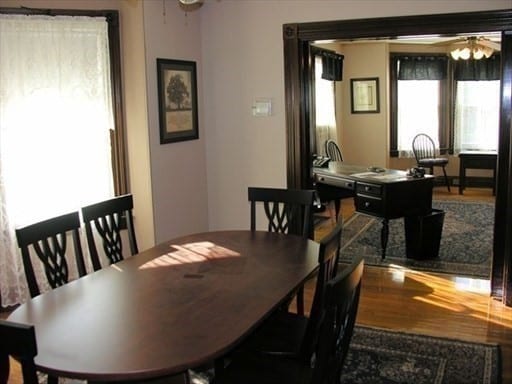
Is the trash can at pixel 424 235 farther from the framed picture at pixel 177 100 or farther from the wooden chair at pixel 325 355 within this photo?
the wooden chair at pixel 325 355

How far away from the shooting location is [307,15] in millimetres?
4293

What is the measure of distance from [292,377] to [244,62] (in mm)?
2997

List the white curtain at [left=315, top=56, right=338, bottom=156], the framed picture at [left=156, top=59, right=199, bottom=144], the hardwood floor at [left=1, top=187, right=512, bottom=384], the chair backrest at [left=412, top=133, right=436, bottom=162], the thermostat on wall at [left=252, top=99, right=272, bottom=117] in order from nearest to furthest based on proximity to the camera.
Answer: the hardwood floor at [left=1, top=187, right=512, bottom=384] → the framed picture at [left=156, top=59, right=199, bottom=144] → the thermostat on wall at [left=252, top=99, right=272, bottom=117] → the white curtain at [left=315, top=56, right=338, bottom=156] → the chair backrest at [left=412, top=133, right=436, bottom=162]

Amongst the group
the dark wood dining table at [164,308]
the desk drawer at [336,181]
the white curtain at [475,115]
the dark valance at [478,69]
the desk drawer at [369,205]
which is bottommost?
the desk drawer at [369,205]

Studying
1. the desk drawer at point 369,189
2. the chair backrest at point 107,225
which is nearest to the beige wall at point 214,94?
the chair backrest at point 107,225

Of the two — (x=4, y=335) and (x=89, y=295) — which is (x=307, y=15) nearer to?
(x=89, y=295)

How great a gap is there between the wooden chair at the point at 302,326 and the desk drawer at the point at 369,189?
8.40ft

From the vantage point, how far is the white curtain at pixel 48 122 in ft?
12.4

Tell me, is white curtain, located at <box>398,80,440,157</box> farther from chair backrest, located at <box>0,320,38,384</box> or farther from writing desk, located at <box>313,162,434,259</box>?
chair backrest, located at <box>0,320,38,384</box>

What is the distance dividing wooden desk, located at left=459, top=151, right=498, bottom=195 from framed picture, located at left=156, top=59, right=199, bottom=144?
541cm

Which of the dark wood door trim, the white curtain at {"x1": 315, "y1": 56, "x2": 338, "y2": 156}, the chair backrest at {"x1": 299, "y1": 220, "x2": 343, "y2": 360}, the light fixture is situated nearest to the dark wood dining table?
the chair backrest at {"x1": 299, "y1": 220, "x2": 343, "y2": 360}

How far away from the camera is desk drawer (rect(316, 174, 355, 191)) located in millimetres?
5430

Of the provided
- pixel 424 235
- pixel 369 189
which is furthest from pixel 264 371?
pixel 424 235

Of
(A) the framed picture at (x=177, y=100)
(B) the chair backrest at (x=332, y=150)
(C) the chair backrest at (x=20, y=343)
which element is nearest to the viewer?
(C) the chair backrest at (x=20, y=343)
